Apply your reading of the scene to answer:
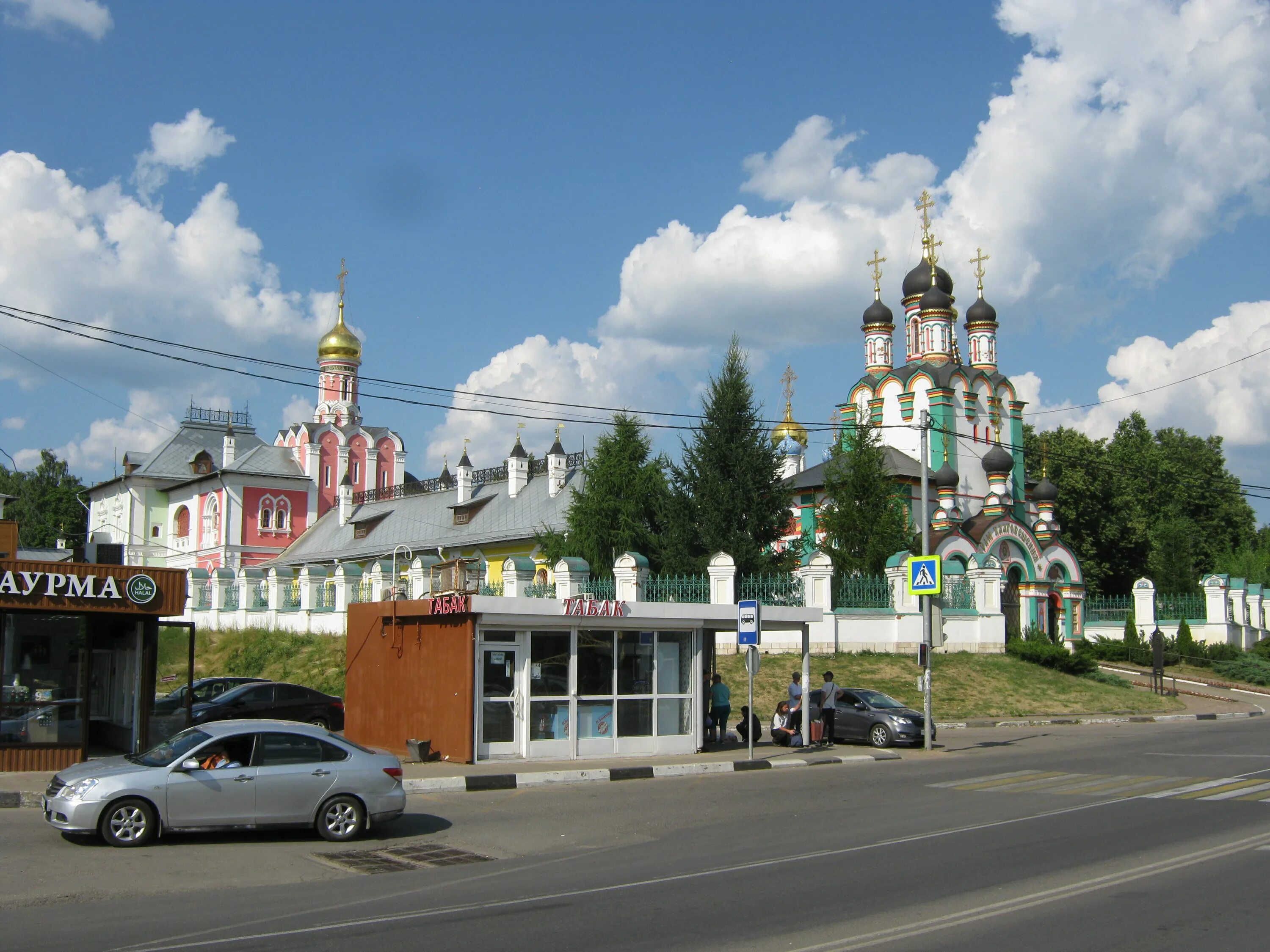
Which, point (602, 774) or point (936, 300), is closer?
point (602, 774)

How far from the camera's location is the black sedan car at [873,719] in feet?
75.4

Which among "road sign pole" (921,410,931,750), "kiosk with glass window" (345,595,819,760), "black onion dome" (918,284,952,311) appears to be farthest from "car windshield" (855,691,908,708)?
"black onion dome" (918,284,952,311)

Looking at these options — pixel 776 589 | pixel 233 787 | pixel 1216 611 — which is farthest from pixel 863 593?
pixel 233 787

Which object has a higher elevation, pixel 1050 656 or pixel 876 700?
pixel 1050 656

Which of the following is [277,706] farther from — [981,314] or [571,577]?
[981,314]

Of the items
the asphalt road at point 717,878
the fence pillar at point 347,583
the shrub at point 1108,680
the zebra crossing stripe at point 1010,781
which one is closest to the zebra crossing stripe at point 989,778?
the zebra crossing stripe at point 1010,781

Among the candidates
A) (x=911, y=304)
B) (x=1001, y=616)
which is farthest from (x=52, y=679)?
(x=911, y=304)

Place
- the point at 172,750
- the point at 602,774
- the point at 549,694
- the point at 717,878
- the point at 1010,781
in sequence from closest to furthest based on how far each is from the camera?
the point at 717,878, the point at 172,750, the point at 1010,781, the point at 602,774, the point at 549,694

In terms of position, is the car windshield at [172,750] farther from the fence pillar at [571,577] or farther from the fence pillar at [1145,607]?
the fence pillar at [1145,607]

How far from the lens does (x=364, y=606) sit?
21.4 meters

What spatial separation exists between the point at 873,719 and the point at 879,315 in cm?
4168

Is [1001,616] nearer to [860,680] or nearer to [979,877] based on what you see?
[860,680]

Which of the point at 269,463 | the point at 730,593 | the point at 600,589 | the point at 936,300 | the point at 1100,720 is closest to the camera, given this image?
the point at 1100,720

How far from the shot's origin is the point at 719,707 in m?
22.0
